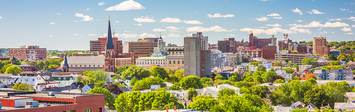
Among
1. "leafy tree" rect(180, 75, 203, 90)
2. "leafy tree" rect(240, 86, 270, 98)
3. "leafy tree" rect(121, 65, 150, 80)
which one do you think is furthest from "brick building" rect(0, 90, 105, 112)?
"leafy tree" rect(121, 65, 150, 80)

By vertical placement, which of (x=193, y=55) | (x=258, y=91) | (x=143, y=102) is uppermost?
(x=193, y=55)

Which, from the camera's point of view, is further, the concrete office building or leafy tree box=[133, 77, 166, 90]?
the concrete office building

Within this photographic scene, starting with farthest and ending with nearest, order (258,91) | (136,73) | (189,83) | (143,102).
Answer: (136,73) → (189,83) → (258,91) → (143,102)

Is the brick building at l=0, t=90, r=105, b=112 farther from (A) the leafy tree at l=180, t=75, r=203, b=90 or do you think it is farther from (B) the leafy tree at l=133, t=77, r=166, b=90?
(A) the leafy tree at l=180, t=75, r=203, b=90

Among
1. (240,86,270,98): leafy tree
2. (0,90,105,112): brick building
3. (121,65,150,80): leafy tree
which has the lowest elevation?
(240,86,270,98): leafy tree

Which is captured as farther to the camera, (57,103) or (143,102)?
(143,102)

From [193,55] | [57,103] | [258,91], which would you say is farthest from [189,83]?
[57,103]

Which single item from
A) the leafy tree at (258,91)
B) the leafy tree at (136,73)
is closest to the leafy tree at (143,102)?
the leafy tree at (258,91)

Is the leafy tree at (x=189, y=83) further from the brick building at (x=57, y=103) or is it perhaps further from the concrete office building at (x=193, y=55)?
the brick building at (x=57, y=103)

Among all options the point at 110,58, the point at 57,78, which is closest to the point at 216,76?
the point at 110,58

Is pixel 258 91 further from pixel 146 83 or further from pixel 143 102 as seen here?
pixel 143 102

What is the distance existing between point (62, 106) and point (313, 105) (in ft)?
181

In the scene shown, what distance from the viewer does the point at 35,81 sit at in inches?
4018

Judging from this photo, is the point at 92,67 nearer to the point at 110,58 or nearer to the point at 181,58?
the point at 110,58
